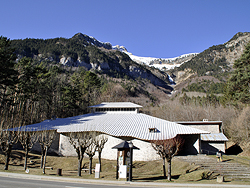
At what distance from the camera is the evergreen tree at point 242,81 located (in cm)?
4534

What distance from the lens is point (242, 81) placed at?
155 ft

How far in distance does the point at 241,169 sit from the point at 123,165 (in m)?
15.7

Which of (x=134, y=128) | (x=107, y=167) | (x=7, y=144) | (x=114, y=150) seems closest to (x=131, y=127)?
(x=134, y=128)

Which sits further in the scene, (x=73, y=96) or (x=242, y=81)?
(x=73, y=96)

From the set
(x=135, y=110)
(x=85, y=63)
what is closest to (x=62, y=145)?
(x=135, y=110)

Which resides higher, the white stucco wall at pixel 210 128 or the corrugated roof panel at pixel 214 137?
the white stucco wall at pixel 210 128

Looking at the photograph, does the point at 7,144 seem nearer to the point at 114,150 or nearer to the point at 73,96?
the point at 114,150

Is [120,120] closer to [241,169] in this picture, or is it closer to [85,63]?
[241,169]

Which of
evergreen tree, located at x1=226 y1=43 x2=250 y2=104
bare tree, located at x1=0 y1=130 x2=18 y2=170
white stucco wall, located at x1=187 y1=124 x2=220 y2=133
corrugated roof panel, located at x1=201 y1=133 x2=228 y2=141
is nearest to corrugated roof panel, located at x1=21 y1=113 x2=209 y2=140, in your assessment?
corrugated roof panel, located at x1=201 y1=133 x2=228 y2=141

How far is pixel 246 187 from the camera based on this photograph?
48.2ft

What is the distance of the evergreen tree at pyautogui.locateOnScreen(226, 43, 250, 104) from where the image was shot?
4534 cm

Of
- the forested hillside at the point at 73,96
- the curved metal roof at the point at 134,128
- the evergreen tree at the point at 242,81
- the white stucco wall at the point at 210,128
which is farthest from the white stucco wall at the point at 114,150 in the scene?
the evergreen tree at the point at 242,81

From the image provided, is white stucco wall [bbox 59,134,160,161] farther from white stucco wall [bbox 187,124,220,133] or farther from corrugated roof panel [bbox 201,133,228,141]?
white stucco wall [bbox 187,124,220,133]

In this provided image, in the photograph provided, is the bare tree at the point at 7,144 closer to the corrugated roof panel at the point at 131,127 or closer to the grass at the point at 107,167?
the grass at the point at 107,167
